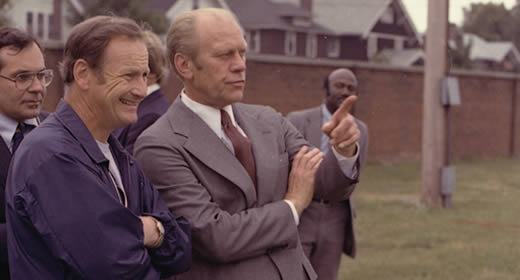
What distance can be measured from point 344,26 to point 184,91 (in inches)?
2079

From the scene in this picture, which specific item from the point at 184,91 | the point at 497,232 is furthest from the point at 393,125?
the point at 184,91

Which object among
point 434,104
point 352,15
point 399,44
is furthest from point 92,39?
point 352,15

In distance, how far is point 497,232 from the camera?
10.8 metres

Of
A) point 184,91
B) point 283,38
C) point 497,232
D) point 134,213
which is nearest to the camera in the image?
point 134,213

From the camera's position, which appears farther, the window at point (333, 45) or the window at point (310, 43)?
the window at point (333, 45)

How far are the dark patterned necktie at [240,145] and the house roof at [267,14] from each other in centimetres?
4905

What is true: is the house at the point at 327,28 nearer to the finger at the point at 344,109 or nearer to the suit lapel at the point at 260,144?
the suit lapel at the point at 260,144

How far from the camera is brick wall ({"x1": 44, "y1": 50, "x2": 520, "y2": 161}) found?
1784 cm

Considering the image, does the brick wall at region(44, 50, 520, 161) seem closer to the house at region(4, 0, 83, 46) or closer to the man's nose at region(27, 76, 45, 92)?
the man's nose at region(27, 76, 45, 92)

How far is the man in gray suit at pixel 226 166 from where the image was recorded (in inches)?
116

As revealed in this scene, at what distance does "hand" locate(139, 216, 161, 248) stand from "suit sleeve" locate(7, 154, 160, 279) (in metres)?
0.13

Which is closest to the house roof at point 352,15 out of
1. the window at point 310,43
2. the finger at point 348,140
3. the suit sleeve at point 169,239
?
the window at point 310,43

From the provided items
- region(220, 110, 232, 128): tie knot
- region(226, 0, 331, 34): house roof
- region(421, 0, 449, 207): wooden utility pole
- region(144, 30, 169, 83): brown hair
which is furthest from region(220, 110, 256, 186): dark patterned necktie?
region(226, 0, 331, 34): house roof

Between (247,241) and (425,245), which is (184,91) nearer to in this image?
(247,241)
